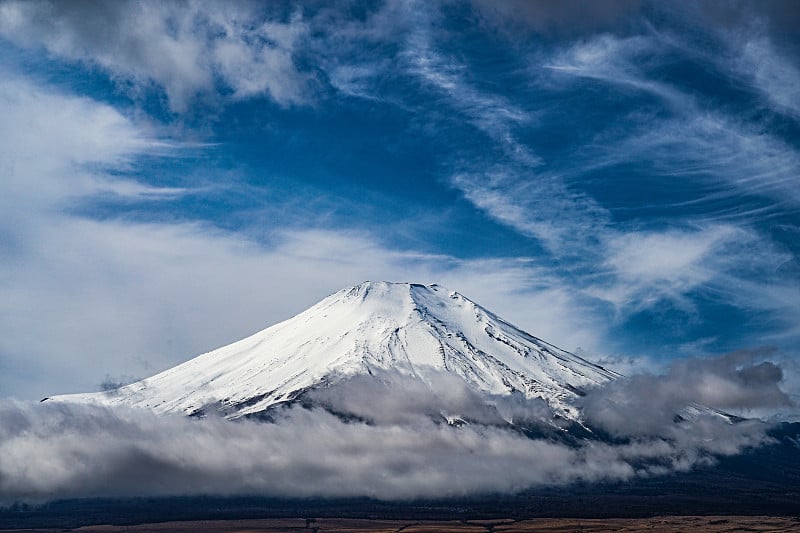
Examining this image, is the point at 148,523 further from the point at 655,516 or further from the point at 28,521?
the point at 655,516

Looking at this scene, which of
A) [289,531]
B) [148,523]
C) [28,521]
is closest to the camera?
[289,531]

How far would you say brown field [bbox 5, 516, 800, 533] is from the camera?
165500 mm

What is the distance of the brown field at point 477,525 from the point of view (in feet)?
543

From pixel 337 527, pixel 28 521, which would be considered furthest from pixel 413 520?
pixel 28 521

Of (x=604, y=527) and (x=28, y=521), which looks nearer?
(x=604, y=527)

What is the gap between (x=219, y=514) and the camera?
653ft

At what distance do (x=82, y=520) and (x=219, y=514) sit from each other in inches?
1145

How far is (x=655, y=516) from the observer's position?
621ft

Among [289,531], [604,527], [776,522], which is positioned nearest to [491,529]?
[604,527]

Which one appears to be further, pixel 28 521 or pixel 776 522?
pixel 28 521

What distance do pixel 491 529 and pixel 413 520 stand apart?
80.7 ft

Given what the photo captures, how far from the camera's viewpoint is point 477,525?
176375 millimetres

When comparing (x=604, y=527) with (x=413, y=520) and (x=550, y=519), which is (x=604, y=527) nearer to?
(x=550, y=519)

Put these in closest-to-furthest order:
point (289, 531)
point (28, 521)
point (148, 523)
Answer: point (289, 531), point (148, 523), point (28, 521)
